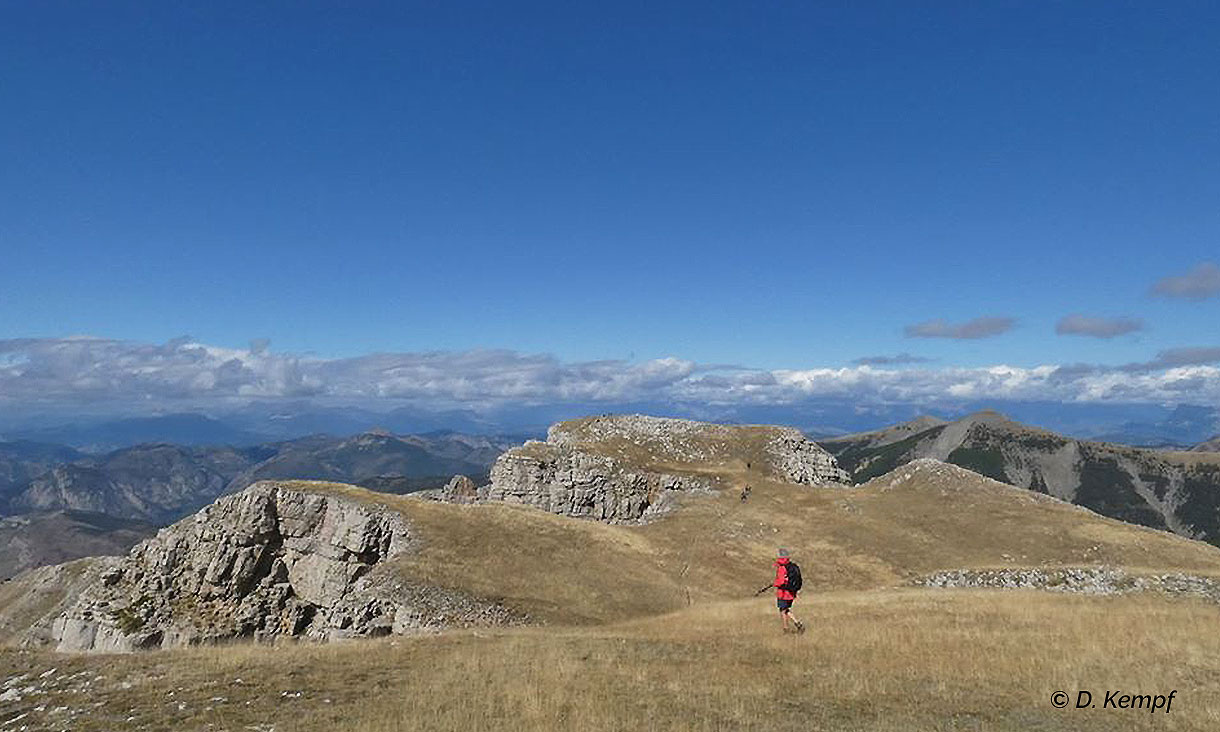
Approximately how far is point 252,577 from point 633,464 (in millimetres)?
42570

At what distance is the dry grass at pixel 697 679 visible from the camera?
15.9 meters

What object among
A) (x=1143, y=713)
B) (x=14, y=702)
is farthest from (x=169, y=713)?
(x=1143, y=713)

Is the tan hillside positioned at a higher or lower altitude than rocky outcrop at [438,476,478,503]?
higher

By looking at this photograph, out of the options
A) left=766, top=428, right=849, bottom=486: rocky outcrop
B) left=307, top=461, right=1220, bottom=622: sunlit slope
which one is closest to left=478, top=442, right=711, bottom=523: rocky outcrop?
left=307, top=461, right=1220, bottom=622: sunlit slope

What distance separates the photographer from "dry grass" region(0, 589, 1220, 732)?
52.3ft

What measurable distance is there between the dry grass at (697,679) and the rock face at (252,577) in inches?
948

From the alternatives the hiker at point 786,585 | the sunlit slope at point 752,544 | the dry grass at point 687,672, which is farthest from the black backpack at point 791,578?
the sunlit slope at point 752,544

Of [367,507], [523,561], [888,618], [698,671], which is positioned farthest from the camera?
[367,507]

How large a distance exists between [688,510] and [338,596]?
35137 millimetres

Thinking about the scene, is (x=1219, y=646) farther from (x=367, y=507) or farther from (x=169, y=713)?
(x=367, y=507)

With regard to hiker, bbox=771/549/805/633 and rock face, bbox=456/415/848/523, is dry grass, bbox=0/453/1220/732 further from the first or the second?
rock face, bbox=456/415/848/523

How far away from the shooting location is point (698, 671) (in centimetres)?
2072

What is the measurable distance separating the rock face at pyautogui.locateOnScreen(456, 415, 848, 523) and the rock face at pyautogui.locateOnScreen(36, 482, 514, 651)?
25.7 meters

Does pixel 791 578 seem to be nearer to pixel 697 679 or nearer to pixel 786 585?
pixel 786 585
